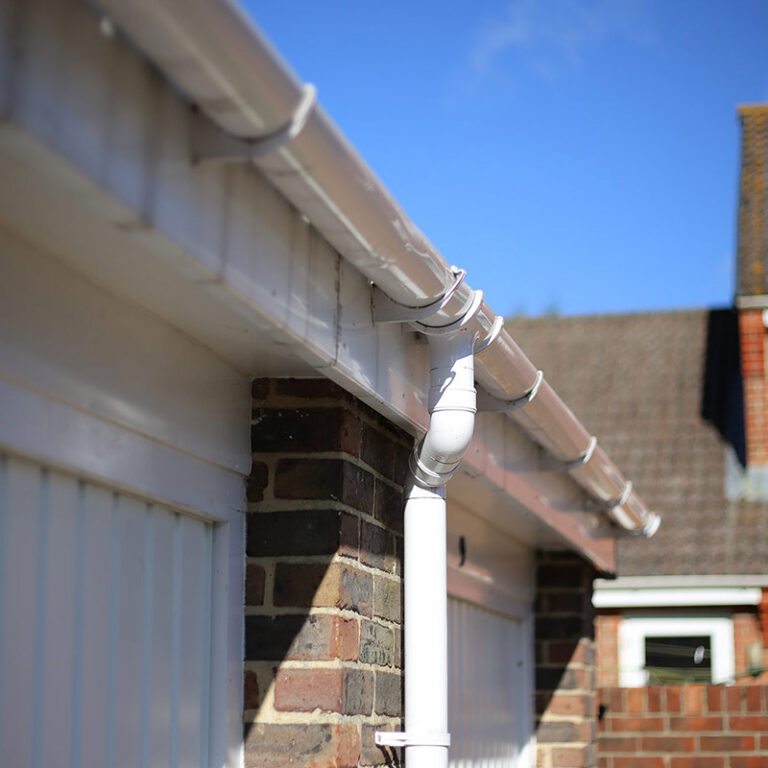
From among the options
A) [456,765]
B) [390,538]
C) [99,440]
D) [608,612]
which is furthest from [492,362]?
[608,612]

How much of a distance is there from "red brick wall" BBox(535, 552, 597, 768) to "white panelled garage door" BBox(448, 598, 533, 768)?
11 centimetres

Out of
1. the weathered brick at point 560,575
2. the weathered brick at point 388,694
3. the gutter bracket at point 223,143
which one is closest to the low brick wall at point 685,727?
the weathered brick at point 560,575

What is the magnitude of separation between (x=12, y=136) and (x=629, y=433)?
14026 millimetres

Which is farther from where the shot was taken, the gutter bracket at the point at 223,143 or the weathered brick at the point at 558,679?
the weathered brick at the point at 558,679

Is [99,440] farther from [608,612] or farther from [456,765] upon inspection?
[608,612]

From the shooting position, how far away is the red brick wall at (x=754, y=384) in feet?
45.7

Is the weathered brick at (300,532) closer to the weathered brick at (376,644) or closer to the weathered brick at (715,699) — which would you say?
the weathered brick at (376,644)

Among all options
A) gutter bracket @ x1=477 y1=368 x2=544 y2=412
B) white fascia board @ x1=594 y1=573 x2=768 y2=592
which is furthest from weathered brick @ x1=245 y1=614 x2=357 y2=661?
white fascia board @ x1=594 y1=573 x2=768 y2=592

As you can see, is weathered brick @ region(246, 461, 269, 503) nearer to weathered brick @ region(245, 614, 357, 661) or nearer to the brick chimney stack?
weathered brick @ region(245, 614, 357, 661)

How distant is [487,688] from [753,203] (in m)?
10.8

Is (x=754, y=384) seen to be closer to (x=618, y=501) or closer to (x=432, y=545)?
(x=618, y=501)

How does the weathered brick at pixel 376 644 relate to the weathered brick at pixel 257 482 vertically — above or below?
below

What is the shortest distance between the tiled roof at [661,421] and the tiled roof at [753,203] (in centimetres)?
203

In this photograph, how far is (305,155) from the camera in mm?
2133
